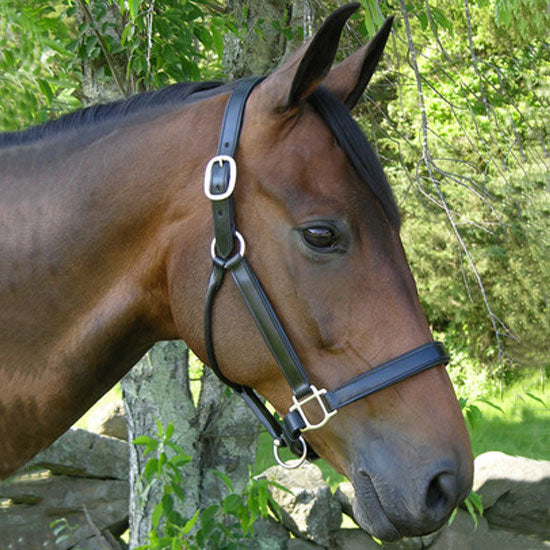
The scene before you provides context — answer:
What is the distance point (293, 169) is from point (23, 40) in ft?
6.71

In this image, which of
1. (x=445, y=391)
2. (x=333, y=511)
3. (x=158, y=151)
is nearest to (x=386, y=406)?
(x=445, y=391)

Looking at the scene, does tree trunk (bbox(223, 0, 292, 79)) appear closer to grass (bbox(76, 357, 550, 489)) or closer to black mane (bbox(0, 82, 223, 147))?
black mane (bbox(0, 82, 223, 147))

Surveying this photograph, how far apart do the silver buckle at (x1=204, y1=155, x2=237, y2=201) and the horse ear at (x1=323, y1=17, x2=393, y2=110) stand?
364mm

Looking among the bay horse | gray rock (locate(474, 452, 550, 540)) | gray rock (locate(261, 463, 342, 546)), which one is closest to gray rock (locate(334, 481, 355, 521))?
gray rock (locate(261, 463, 342, 546))

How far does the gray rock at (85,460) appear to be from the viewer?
18.9ft

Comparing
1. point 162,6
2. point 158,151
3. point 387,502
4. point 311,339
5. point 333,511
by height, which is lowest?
point 333,511

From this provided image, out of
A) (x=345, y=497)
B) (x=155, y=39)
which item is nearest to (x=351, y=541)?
(x=345, y=497)

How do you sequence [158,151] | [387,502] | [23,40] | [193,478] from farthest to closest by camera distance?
[193,478] → [23,40] → [158,151] → [387,502]

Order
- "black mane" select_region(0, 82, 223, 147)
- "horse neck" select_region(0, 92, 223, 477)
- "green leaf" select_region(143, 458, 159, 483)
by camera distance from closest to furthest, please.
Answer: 1. "horse neck" select_region(0, 92, 223, 477)
2. "black mane" select_region(0, 82, 223, 147)
3. "green leaf" select_region(143, 458, 159, 483)

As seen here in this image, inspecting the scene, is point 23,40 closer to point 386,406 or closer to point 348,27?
point 348,27

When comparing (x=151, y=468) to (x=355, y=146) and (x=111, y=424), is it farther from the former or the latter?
(x=111, y=424)

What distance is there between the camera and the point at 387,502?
162 cm

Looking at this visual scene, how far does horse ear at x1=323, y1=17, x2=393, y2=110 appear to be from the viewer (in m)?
1.88

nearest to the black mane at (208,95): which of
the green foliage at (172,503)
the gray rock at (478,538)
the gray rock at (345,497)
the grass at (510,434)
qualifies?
the green foliage at (172,503)
